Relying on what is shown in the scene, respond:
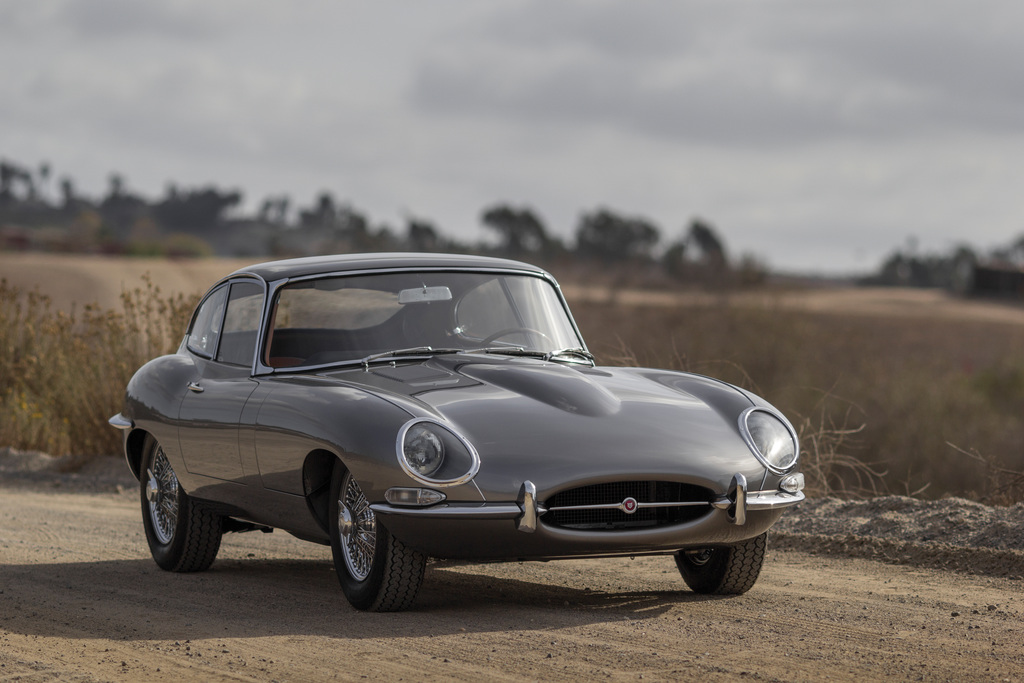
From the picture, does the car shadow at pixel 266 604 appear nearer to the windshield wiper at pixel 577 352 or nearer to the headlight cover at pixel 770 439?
the headlight cover at pixel 770 439

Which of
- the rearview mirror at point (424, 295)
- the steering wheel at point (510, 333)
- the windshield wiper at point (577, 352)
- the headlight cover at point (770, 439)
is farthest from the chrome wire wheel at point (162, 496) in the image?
the headlight cover at point (770, 439)

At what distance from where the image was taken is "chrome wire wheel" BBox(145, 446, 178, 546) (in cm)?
788

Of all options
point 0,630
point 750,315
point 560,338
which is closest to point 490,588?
point 560,338

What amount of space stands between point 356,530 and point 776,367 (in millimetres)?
23301

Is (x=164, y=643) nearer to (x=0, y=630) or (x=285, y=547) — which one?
(x=0, y=630)

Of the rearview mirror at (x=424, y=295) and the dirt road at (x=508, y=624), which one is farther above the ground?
the rearview mirror at (x=424, y=295)

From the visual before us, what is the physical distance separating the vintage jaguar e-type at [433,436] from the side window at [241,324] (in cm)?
1

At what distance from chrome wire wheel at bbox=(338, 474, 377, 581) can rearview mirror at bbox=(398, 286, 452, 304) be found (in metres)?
1.39

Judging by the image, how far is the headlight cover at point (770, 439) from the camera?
6.16m

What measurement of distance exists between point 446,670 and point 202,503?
2985 millimetres

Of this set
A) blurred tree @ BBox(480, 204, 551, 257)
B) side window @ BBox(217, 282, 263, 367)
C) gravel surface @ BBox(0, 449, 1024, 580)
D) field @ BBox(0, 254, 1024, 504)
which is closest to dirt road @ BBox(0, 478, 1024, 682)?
gravel surface @ BBox(0, 449, 1024, 580)

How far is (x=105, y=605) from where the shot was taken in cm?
660

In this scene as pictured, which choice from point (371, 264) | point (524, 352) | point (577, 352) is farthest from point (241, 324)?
point (577, 352)

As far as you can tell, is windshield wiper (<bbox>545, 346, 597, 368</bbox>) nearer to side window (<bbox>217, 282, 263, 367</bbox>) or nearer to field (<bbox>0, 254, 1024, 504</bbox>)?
side window (<bbox>217, 282, 263, 367</bbox>)
